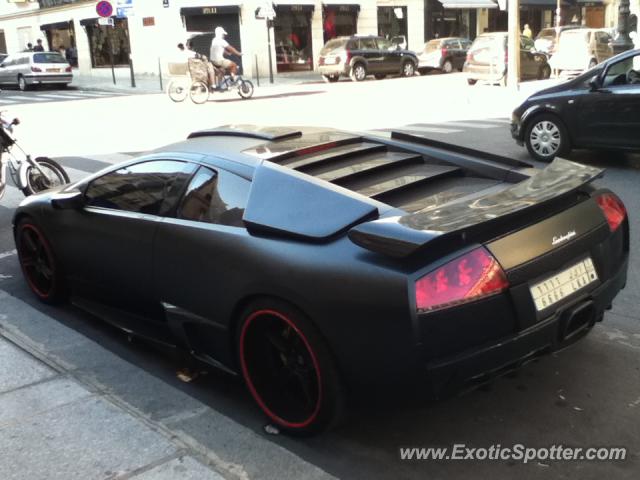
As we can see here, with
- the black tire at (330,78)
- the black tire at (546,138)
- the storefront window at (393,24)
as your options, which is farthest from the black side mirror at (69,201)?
the storefront window at (393,24)

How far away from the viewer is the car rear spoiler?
285 centimetres

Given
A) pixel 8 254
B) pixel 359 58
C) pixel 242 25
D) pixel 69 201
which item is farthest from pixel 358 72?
pixel 69 201

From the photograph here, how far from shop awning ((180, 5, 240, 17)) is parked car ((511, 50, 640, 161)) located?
26.8m

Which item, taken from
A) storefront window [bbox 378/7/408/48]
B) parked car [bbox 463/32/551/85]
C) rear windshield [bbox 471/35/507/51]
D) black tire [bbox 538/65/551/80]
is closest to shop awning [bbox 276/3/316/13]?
storefront window [bbox 378/7/408/48]

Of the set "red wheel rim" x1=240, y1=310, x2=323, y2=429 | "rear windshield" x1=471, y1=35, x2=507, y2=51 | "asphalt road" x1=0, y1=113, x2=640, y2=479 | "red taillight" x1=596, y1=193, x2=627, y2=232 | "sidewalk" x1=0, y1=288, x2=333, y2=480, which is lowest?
"asphalt road" x1=0, y1=113, x2=640, y2=479

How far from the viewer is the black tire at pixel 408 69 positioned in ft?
103

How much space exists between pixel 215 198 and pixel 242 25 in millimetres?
33058

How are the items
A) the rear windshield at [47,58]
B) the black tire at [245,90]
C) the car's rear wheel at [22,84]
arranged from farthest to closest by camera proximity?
the car's rear wheel at [22,84]
the rear windshield at [47,58]
the black tire at [245,90]

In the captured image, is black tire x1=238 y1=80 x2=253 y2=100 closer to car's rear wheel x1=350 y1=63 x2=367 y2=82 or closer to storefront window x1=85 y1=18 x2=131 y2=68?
car's rear wheel x1=350 y1=63 x2=367 y2=82

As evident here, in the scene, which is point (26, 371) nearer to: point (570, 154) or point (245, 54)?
point (570, 154)

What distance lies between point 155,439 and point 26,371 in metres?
1.19

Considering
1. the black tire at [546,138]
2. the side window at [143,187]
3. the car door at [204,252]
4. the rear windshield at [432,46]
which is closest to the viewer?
the car door at [204,252]

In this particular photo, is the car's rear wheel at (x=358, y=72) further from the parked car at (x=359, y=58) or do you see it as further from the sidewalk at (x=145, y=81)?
the sidewalk at (x=145, y=81)

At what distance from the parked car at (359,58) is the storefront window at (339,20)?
718cm
